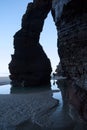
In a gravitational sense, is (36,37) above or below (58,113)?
above

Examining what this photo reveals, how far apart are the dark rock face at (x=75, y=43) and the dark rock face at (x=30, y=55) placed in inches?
1511

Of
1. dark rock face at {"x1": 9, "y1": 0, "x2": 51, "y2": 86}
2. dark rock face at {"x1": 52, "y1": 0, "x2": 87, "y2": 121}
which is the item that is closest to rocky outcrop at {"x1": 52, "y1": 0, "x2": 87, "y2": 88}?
dark rock face at {"x1": 52, "y1": 0, "x2": 87, "y2": 121}

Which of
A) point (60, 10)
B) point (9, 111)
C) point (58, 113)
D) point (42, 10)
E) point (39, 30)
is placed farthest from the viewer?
point (39, 30)

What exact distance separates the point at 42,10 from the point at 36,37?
7.48 meters

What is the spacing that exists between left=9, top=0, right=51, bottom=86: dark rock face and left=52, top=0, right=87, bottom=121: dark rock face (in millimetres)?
38372

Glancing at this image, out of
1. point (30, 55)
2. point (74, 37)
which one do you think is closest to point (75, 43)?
point (74, 37)

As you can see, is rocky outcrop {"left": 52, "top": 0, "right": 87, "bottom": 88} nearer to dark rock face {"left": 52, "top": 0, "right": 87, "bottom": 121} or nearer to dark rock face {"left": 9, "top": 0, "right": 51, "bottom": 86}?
dark rock face {"left": 52, "top": 0, "right": 87, "bottom": 121}

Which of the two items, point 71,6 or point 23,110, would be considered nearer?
point 71,6

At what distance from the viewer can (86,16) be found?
14578 mm

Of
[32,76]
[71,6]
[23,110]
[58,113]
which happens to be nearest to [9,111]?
[23,110]

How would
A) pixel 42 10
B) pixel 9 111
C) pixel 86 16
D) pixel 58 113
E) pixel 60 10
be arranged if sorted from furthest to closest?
pixel 42 10 < pixel 9 111 < pixel 58 113 < pixel 60 10 < pixel 86 16

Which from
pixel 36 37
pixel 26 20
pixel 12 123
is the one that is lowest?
pixel 12 123

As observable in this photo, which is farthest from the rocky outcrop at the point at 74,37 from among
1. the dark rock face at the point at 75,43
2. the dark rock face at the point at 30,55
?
the dark rock face at the point at 30,55

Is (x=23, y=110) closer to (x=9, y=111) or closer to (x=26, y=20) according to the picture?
(x=9, y=111)
